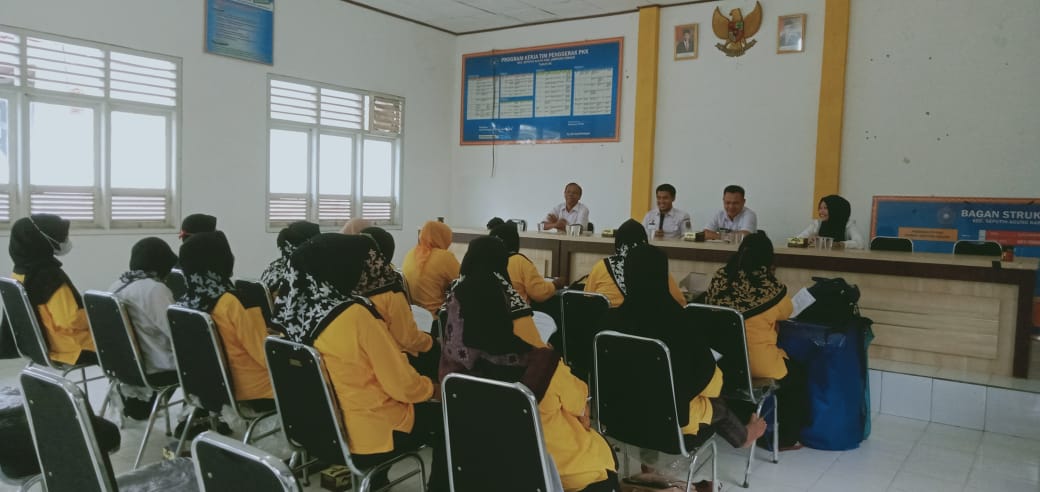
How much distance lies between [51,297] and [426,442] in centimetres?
206

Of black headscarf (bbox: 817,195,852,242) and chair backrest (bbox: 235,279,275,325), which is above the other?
black headscarf (bbox: 817,195,852,242)

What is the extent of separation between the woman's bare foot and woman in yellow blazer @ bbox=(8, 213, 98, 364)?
293cm

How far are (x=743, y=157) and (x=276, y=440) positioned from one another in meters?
4.94

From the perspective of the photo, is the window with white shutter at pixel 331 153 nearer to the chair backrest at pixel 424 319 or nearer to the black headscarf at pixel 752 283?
the chair backrest at pixel 424 319

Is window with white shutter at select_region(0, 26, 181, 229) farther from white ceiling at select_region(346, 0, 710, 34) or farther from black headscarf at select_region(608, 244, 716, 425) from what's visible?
black headscarf at select_region(608, 244, 716, 425)

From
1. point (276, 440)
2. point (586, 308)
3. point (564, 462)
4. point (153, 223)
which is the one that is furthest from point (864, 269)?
point (153, 223)

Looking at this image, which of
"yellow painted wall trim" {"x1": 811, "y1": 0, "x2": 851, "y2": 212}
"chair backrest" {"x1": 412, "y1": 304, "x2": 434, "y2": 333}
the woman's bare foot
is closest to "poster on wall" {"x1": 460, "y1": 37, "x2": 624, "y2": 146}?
"yellow painted wall trim" {"x1": 811, "y1": 0, "x2": 851, "y2": 212}

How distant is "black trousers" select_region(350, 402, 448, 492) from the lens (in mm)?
2150

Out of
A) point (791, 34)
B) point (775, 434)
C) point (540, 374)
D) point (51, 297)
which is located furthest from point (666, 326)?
point (791, 34)

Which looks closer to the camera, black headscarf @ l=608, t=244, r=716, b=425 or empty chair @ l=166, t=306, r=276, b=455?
black headscarf @ l=608, t=244, r=716, b=425

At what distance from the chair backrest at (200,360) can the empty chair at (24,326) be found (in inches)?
28.2

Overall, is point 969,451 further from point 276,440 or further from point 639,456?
point 276,440

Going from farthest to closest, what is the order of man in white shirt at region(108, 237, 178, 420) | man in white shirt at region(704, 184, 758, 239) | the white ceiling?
the white ceiling, man in white shirt at region(704, 184, 758, 239), man in white shirt at region(108, 237, 178, 420)

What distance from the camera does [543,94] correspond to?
7723mm
